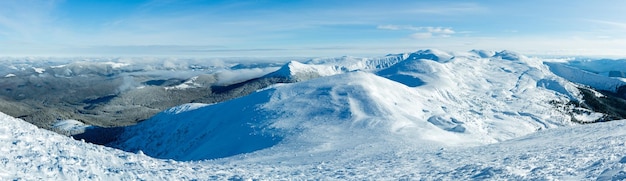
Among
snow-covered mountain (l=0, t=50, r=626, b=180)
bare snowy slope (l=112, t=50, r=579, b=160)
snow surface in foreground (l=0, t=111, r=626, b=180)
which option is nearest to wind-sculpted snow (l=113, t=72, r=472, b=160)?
bare snowy slope (l=112, t=50, r=579, b=160)

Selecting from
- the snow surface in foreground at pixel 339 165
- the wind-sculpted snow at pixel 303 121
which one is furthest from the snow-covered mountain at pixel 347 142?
the wind-sculpted snow at pixel 303 121

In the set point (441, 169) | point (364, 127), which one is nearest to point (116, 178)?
point (441, 169)

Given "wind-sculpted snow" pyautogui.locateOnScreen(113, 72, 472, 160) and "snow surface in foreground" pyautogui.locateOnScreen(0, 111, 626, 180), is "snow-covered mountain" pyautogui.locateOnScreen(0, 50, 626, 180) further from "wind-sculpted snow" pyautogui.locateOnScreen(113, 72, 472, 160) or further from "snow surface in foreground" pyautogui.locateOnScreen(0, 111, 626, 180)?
"wind-sculpted snow" pyautogui.locateOnScreen(113, 72, 472, 160)

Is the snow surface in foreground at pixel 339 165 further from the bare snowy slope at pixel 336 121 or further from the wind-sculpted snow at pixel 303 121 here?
the wind-sculpted snow at pixel 303 121

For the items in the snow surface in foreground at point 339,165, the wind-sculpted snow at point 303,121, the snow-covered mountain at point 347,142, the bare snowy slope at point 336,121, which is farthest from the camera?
the wind-sculpted snow at point 303,121

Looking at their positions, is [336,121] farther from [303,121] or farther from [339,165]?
[339,165]

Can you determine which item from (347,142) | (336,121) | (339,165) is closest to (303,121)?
(336,121)

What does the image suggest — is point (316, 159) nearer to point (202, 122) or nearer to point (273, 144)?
point (273, 144)
